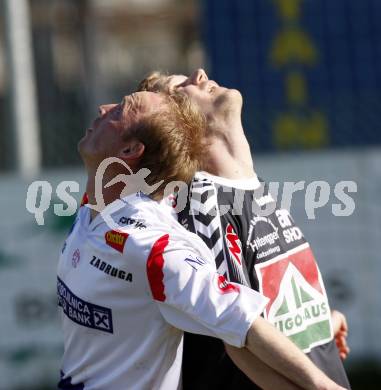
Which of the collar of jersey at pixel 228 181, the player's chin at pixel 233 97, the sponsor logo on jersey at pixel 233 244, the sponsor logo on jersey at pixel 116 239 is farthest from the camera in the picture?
the player's chin at pixel 233 97

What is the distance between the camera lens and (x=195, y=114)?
301 centimetres

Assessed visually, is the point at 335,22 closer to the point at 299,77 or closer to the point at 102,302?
the point at 299,77

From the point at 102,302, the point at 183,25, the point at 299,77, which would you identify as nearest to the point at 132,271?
the point at 102,302

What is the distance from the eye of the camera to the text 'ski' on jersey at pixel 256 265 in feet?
10.3

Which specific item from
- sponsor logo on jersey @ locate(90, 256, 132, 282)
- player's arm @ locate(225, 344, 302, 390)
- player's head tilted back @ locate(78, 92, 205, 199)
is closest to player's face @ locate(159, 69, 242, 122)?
player's head tilted back @ locate(78, 92, 205, 199)

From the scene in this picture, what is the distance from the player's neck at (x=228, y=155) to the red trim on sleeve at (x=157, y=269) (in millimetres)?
637

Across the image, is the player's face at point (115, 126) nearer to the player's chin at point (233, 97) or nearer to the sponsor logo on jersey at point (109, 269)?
the sponsor logo on jersey at point (109, 269)

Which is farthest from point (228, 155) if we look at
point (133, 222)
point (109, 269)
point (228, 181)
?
point (109, 269)

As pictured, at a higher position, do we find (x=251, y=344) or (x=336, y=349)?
(x=251, y=344)

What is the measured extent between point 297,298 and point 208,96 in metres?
0.74

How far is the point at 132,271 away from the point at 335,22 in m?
6.92

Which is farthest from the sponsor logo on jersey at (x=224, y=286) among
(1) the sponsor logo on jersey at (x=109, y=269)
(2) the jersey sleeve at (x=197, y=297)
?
(1) the sponsor logo on jersey at (x=109, y=269)

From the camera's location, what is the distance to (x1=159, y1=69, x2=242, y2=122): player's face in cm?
335

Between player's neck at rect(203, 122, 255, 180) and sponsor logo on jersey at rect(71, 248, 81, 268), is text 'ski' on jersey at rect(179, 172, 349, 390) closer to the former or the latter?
player's neck at rect(203, 122, 255, 180)
